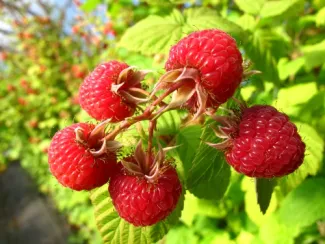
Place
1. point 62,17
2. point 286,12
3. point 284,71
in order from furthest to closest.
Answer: point 62,17 < point 284,71 < point 286,12

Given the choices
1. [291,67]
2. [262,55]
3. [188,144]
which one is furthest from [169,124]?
[291,67]

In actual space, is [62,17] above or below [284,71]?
below

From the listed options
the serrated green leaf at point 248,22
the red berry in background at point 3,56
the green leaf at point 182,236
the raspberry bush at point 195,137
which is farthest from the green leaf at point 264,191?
the red berry in background at point 3,56

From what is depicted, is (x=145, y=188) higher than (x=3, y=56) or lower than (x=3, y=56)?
higher

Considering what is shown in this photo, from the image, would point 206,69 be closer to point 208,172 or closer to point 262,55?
point 208,172

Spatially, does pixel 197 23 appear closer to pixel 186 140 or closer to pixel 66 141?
pixel 186 140

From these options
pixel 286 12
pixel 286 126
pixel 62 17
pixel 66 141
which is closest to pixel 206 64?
pixel 286 126
